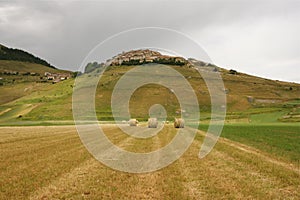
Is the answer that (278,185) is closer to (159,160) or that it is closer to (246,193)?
(246,193)

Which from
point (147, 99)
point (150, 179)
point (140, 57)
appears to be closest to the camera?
point (150, 179)

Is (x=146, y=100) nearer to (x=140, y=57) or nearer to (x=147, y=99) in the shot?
(x=147, y=99)

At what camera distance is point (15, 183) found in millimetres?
11086

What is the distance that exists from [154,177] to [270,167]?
17.6 ft

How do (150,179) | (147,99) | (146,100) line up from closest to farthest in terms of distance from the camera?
1. (150,179)
2. (146,100)
3. (147,99)

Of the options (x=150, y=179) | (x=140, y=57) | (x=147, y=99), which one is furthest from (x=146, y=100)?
(x=150, y=179)

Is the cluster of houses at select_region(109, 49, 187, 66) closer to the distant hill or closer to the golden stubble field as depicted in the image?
the distant hill

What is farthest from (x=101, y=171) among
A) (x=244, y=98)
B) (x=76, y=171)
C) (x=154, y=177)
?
(x=244, y=98)

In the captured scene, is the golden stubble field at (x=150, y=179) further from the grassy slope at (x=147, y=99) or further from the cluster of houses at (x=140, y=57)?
the grassy slope at (x=147, y=99)

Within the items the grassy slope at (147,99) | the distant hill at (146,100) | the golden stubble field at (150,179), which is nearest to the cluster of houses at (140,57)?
the distant hill at (146,100)

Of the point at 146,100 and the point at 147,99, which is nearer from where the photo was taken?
the point at 146,100

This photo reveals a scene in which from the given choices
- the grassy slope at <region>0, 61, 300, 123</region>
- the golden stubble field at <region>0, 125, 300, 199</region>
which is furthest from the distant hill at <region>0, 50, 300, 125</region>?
the golden stubble field at <region>0, 125, 300, 199</region>

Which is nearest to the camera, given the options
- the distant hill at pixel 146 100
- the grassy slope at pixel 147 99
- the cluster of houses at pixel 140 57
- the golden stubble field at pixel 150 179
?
the golden stubble field at pixel 150 179

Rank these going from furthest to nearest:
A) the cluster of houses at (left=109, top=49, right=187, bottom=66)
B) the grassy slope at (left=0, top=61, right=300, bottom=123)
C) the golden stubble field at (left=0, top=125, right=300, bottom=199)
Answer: the grassy slope at (left=0, top=61, right=300, bottom=123), the cluster of houses at (left=109, top=49, right=187, bottom=66), the golden stubble field at (left=0, top=125, right=300, bottom=199)
